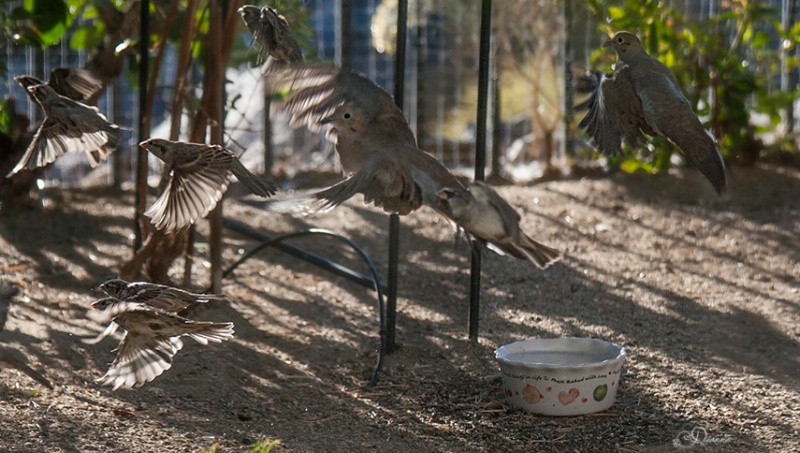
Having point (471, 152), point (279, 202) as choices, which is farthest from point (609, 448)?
point (471, 152)

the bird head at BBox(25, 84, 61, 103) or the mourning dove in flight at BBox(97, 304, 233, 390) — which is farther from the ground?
the bird head at BBox(25, 84, 61, 103)

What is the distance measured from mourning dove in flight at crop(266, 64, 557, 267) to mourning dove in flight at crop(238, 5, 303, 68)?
84mm

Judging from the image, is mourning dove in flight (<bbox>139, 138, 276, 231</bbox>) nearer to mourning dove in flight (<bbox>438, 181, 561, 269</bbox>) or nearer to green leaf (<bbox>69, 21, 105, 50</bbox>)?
mourning dove in flight (<bbox>438, 181, 561, 269</bbox>)

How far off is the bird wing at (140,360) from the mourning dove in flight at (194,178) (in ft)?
1.40

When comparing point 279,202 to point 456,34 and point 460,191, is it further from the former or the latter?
point 456,34

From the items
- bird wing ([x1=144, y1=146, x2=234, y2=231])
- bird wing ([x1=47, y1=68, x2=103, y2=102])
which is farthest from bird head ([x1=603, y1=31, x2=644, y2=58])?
bird wing ([x1=47, y1=68, x2=103, y2=102])

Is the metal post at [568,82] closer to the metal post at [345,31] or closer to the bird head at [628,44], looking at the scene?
the metal post at [345,31]

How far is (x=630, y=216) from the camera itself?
22.4ft

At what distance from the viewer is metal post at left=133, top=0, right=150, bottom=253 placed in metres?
4.92

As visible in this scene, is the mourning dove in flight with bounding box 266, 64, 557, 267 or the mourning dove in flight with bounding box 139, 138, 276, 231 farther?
the mourning dove in flight with bounding box 139, 138, 276, 231

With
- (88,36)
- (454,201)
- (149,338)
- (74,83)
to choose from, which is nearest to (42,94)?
(74,83)

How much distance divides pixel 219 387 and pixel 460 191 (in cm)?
150

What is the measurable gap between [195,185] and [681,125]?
1862mm

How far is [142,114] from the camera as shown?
5.00m
